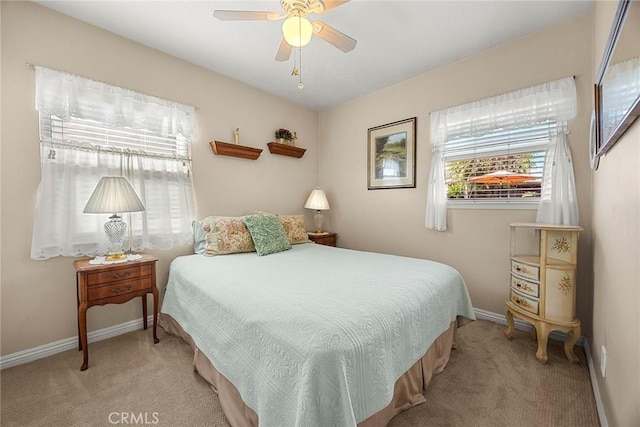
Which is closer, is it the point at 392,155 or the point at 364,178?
the point at 392,155

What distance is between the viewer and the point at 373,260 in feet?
7.22

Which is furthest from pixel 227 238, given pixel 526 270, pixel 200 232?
pixel 526 270

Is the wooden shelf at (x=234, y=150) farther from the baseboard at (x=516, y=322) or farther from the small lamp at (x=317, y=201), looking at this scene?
the baseboard at (x=516, y=322)

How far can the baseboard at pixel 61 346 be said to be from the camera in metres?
1.84

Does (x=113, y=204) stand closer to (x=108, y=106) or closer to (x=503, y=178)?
(x=108, y=106)

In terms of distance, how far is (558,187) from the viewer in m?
2.17

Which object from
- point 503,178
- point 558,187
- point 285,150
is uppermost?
point 285,150

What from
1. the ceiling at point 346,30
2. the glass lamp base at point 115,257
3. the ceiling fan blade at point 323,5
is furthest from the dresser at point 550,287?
the glass lamp base at point 115,257

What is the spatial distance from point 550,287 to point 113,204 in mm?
3304

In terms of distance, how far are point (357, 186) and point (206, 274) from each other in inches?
95.5

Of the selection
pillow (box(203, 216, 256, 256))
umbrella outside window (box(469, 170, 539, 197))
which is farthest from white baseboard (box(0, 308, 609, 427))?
umbrella outside window (box(469, 170, 539, 197))

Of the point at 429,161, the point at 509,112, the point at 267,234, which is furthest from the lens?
the point at 429,161

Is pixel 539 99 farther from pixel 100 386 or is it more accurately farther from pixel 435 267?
pixel 100 386

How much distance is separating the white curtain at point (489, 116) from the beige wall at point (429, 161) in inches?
3.5
